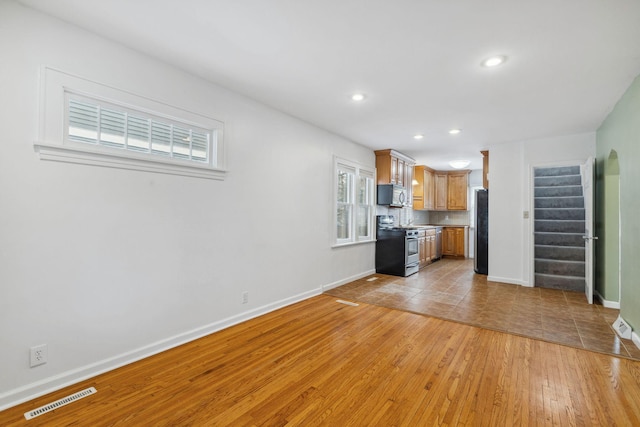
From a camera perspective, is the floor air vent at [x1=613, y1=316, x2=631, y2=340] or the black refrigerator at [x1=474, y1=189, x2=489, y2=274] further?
the black refrigerator at [x1=474, y1=189, x2=489, y2=274]

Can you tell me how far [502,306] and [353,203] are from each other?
9.08 feet

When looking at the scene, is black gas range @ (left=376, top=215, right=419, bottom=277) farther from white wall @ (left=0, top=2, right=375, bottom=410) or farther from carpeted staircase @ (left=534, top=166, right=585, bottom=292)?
white wall @ (left=0, top=2, right=375, bottom=410)

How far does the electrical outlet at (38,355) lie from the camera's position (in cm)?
201

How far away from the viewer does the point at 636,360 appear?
2549 millimetres

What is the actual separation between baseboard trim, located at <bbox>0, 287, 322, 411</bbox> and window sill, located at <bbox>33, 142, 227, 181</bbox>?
60.6 inches

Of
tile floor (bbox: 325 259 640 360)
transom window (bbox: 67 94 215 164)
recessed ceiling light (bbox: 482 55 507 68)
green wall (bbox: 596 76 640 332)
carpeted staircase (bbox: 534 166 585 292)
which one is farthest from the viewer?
carpeted staircase (bbox: 534 166 585 292)

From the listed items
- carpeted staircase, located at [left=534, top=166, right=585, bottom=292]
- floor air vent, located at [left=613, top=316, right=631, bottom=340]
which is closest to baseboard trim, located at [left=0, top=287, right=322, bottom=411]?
floor air vent, located at [left=613, top=316, right=631, bottom=340]

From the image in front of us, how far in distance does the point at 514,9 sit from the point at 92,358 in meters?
3.89

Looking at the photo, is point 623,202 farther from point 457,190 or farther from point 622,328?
point 457,190

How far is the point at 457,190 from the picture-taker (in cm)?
876

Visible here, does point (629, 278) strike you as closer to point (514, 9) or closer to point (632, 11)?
point (632, 11)

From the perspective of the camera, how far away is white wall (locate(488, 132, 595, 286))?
195 inches

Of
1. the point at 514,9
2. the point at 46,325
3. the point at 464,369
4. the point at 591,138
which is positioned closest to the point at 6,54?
the point at 46,325

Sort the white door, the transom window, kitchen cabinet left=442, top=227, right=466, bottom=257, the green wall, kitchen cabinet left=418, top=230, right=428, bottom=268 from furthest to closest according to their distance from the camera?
kitchen cabinet left=442, top=227, right=466, bottom=257 → kitchen cabinet left=418, top=230, right=428, bottom=268 → the white door → the green wall → the transom window
